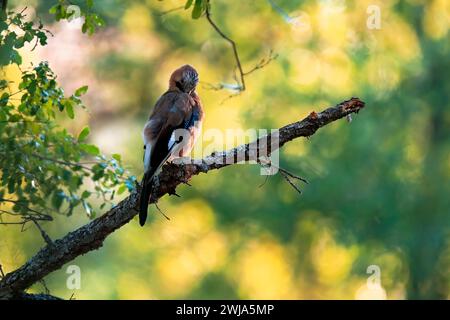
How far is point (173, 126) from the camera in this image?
5.73 metres

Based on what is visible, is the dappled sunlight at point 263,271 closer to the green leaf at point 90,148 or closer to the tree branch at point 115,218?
the green leaf at point 90,148

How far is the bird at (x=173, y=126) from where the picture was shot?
5277 mm

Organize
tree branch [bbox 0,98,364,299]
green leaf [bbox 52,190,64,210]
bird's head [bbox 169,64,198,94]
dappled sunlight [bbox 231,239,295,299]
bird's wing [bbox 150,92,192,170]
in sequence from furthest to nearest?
dappled sunlight [bbox 231,239,295,299] → bird's head [bbox 169,64,198,94] → green leaf [bbox 52,190,64,210] → bird's wing [bbox 150,92,192,170] → tree branch [bbox 0,98,364,299]

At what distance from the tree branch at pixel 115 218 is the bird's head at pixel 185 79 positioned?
5.21ft

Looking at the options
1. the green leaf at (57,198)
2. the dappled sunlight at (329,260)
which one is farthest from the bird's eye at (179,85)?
the dappled sunlight at (329,260)

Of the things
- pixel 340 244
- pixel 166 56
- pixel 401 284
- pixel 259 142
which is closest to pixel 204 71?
pixel 166 56

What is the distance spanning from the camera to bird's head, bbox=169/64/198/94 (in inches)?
252

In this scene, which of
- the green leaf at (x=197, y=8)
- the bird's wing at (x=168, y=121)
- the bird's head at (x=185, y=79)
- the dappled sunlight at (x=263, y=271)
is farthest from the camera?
the dappled sunlight at (x=263, y=271)

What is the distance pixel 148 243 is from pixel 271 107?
12.1ft

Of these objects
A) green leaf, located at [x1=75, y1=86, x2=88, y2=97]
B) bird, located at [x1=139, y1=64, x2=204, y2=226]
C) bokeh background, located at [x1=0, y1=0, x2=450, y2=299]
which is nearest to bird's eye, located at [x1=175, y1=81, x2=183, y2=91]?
bird, located at [x1=139, y1=64, x2=204, y2=226]

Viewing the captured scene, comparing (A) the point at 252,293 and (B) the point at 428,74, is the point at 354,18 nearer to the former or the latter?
(B) the point at 428,74

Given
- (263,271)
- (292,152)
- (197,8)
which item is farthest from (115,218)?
(263,271)

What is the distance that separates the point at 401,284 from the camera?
1334 centimetres

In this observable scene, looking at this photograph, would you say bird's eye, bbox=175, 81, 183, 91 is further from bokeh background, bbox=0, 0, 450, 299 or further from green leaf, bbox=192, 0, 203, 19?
bokeh background, bbox=0, 0, 450, 299
